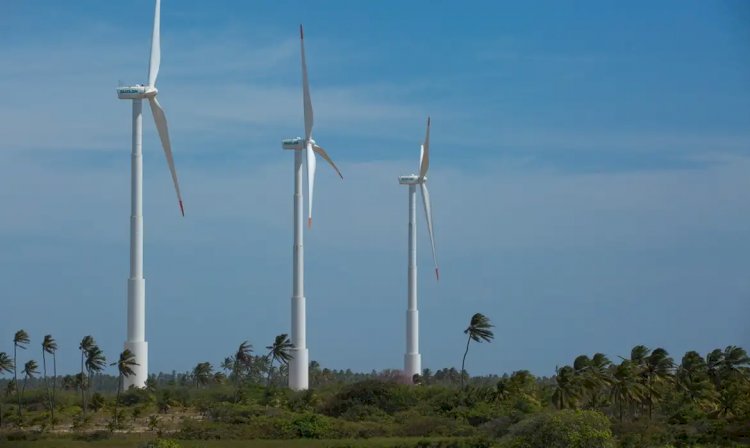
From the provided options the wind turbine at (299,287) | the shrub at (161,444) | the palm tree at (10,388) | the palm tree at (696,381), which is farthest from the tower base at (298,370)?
the shrub at (161,444)

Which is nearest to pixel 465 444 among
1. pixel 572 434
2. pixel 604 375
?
pixel 572 434

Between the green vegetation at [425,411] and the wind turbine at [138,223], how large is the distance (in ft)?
3.90

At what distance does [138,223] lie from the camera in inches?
4301

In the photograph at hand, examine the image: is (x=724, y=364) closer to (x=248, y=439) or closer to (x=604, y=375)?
(x=604, y=375)

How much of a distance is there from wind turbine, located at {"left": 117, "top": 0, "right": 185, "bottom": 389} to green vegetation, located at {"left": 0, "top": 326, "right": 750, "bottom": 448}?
1.19 metres

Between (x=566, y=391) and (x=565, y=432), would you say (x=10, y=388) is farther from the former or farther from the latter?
(x=565, y=432)

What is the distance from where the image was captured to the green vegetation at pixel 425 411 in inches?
3275

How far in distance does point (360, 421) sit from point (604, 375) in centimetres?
1736

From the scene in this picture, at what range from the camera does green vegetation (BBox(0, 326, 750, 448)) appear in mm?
83188

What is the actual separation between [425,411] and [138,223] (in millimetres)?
26144

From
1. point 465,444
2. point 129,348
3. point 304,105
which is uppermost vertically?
point 304,105

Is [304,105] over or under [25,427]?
over

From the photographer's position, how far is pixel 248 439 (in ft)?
289

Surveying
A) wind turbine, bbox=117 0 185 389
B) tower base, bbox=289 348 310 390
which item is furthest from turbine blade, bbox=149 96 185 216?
tower base, bbox=289 348 310 390
